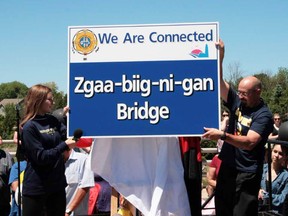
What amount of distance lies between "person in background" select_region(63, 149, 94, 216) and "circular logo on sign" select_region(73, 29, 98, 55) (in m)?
1.37

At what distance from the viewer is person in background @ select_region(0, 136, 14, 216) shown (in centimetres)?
574

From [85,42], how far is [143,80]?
1.65 ft

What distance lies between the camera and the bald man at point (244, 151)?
3.72m

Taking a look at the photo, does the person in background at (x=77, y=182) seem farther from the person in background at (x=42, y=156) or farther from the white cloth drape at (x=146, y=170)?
the white cloth drape at (x=146, y=170)

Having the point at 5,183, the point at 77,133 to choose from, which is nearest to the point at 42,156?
the point at 77,133

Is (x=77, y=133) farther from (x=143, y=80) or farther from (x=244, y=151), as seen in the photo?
(x=244, y=151)

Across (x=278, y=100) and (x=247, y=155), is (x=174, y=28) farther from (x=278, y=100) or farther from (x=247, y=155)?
(x=278, y=100)

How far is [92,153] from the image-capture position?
3.68m

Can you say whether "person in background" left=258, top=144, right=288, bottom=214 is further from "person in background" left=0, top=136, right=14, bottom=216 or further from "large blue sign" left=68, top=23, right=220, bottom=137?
"person in background" left=0, top=136, right=14, bottom=216

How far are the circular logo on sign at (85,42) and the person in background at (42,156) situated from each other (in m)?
0.57

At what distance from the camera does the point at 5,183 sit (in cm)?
588

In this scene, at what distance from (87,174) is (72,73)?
149 cm

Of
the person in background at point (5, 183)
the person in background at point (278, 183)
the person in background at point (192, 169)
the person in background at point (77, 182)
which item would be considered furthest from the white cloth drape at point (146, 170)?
the person in background at point (5, 183)

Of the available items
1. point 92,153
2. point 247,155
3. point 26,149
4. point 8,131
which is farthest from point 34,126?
point 8,131
